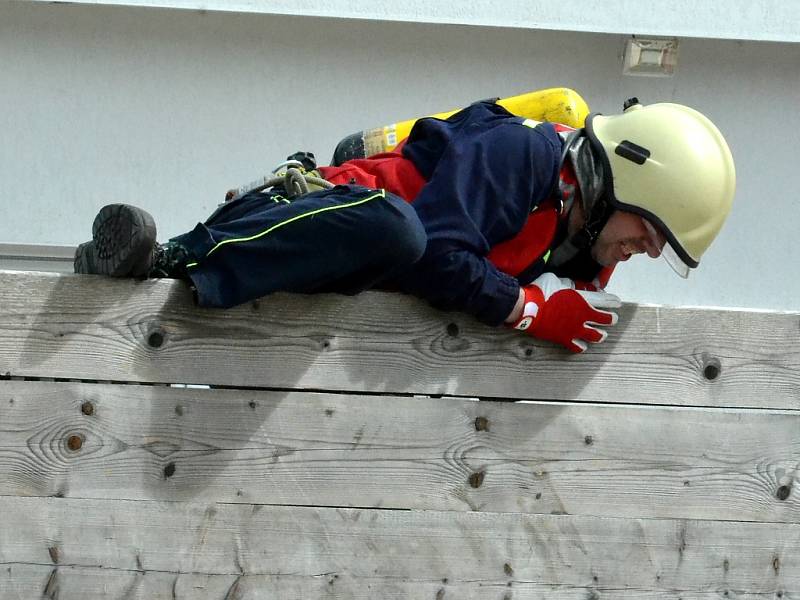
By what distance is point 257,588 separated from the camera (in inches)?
106

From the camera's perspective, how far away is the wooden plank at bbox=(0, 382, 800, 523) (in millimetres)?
2609

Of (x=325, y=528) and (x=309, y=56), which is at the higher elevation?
(x=309, y=56)

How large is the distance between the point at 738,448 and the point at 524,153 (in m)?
1.05

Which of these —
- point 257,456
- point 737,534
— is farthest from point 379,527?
point 737,534

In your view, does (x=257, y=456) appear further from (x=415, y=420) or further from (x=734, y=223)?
(x=734, y=223)

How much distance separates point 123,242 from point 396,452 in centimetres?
91

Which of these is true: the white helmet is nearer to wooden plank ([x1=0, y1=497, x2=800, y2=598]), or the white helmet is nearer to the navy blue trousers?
the navy blue trousers

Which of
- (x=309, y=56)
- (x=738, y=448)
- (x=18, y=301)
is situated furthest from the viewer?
(x=309, y=56)

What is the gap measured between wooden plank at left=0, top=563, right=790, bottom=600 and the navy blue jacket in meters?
0.75

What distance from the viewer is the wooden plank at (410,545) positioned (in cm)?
262

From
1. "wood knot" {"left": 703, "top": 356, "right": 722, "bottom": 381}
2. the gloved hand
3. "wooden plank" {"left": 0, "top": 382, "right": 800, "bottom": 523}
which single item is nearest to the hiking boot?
"wooden plank" {"left": 0, "top": 382, "right": 800, "bottom": 523}

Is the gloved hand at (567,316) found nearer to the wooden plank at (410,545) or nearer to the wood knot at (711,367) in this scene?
the wood knot at (711,367)

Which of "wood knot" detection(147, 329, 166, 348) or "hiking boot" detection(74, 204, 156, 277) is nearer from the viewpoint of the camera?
"hiking boot" detection(74, 204, 156, 277)

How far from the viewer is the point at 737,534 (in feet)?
9.61
